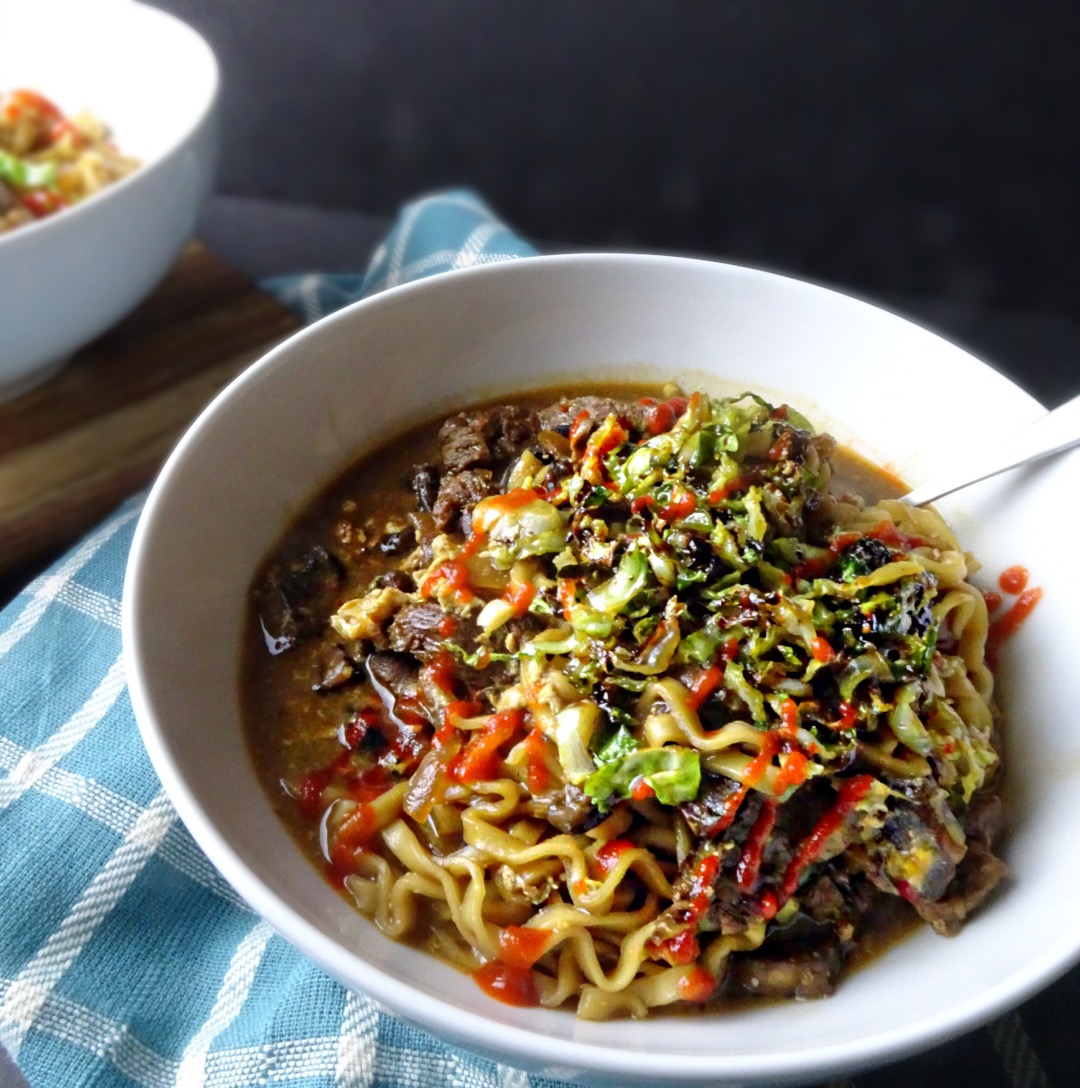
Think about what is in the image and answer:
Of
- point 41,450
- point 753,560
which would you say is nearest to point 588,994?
point 753,560

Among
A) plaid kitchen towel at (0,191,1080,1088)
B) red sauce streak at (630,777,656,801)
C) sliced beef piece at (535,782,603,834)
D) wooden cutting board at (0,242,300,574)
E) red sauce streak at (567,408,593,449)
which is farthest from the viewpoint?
wooden cutting board at (0,242,300,574)

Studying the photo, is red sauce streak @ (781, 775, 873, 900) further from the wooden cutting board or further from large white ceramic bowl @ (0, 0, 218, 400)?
large white ceramic bowl @ (0, 0, 218, 400)

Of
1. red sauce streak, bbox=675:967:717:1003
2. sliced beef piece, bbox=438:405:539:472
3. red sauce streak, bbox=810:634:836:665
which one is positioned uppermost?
red sauce streak, bbox=810:634:836:665

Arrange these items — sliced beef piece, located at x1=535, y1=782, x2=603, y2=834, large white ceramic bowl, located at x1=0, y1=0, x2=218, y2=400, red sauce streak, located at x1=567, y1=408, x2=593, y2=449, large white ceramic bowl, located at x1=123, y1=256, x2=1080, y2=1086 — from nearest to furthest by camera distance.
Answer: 1. large white ceramic bowl, located at x1=123, y1=256, x2=1080, y2=1086
2. sliced beef piece, located at x1=535, y1=782, x2=603, y2=834
3. red sauce streak, located at x1=567, y1=408, x2=593, y2=449
4. large white ceramic bowl, located at x1=0, y1=0, x2=218, y2=400

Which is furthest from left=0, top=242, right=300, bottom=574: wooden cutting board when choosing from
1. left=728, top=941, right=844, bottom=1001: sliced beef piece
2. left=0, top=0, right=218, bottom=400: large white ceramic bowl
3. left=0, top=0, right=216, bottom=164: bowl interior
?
left=728, top=941, right=844, bottom=1001: sliced beef piece

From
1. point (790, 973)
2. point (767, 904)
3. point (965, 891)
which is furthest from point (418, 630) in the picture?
point (965, 891)

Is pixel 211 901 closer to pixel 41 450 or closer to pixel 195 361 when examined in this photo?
pixel 41 450
